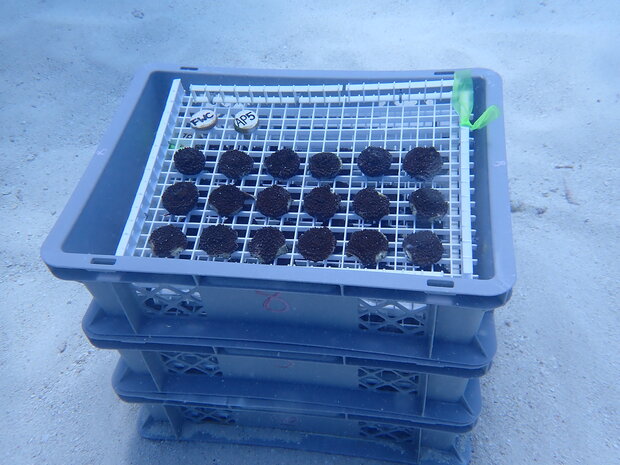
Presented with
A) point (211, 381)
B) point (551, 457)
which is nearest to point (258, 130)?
point (211, 381)

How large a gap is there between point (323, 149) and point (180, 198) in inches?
17.4

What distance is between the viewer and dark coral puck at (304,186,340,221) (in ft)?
4.32

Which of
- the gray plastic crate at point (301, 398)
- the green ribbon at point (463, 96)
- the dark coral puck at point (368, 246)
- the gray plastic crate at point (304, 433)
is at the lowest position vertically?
the gray plastic crate at point (304, 433)

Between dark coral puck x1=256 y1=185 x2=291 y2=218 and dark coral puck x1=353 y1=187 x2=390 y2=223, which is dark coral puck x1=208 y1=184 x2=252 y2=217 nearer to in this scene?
dark coral puck x1=256 y1=185 x2=291 y2=218

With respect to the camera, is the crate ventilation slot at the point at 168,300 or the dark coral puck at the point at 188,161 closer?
the crate ventilation slot at the point at 168,300

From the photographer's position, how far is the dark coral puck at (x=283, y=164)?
4.64 feet

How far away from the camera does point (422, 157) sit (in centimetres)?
136

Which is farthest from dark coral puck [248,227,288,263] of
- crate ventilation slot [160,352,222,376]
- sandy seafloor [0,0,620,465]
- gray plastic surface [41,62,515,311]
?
sandy seafloor [0,0,620,465]

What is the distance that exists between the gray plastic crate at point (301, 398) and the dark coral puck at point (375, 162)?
600mm

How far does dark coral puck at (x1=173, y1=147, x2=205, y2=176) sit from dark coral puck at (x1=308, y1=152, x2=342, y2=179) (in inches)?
12.5

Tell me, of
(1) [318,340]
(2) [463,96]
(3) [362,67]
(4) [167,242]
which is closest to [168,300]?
(4) [167,242]

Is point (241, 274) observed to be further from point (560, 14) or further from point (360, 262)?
point (560, 14)

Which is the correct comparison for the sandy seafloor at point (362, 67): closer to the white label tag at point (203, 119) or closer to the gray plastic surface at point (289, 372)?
the gray plastic surface at point (289, 372)

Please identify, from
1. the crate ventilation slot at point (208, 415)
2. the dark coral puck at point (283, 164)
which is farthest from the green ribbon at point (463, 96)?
the crate ventilation slot at point (208, 415)
